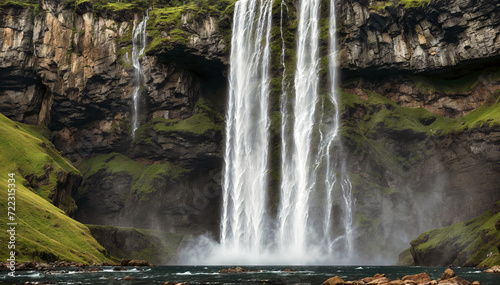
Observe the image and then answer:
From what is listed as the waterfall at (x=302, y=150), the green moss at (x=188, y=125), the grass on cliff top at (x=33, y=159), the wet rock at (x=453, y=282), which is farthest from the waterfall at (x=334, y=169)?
the grass on cliff top at (x=33, y=159)

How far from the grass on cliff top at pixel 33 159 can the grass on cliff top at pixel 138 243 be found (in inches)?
521

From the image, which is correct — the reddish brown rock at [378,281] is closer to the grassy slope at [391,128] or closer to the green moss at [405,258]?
the green moss at [405,258]

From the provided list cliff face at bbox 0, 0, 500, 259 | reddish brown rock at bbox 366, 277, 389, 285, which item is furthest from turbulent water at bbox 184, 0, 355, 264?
reddish brown rock at bbox 366, 277, 389, 285

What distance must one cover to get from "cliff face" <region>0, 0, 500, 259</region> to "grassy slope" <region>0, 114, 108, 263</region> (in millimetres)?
17418

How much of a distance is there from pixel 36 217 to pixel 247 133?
54.9m

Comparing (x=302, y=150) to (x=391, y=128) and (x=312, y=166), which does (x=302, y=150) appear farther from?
(x=391, y=128)

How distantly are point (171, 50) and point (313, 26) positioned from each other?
3893 centimetres

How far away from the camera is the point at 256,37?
131000 millimetres

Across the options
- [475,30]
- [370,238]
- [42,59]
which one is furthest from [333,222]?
[42,59]

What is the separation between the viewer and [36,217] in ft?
299

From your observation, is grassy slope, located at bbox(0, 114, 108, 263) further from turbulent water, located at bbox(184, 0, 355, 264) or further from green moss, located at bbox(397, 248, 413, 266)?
green moss, located at bbox(397, 248, 413, 266)

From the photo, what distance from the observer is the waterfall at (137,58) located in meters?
136

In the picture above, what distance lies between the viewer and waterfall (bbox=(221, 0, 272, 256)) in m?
114

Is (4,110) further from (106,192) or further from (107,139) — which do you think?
(106,192)
